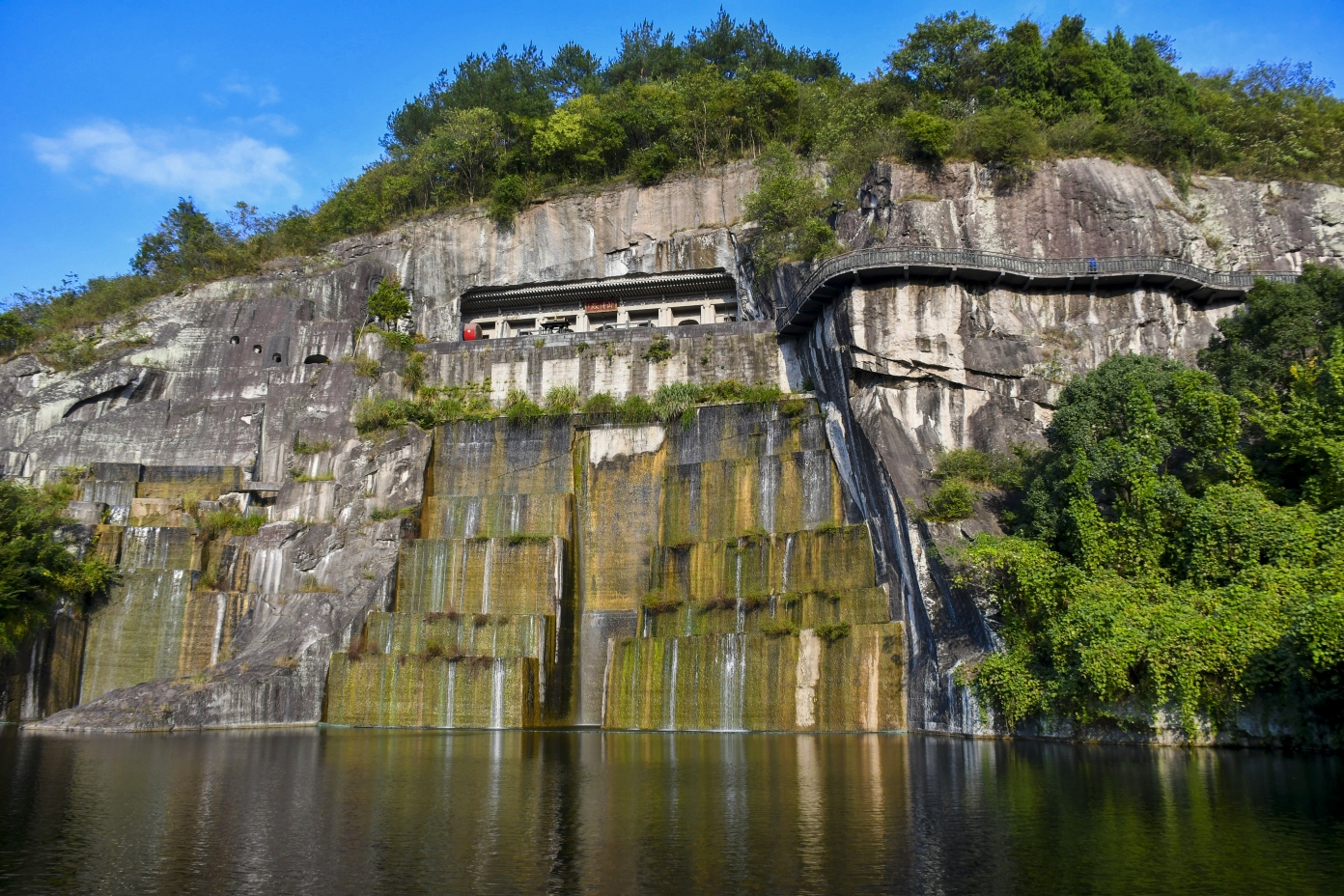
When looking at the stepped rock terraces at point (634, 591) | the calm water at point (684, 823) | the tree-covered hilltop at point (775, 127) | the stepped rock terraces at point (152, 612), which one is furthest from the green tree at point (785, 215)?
the calm water at point (684, 823)

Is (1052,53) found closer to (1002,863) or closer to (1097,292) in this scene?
(1097,292)

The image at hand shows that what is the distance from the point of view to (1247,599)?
71.0 ft

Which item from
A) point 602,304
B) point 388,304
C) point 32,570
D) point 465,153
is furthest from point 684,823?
point 465,153

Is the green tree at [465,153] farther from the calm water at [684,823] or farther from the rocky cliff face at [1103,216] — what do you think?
the calm water at [684,823]

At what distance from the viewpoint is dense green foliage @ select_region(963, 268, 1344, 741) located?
2130cm

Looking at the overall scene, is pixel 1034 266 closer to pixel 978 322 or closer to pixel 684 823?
pixel 978 322

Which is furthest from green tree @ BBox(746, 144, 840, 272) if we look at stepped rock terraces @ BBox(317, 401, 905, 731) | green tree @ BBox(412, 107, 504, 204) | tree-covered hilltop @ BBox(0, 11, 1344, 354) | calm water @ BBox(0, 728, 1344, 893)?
calm water @ BBox(0, 728, 1344, 893)

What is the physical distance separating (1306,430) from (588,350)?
2604 cm

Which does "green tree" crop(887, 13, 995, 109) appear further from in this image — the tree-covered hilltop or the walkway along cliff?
the walkway along cliff

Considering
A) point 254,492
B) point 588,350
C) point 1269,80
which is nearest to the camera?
point 254,492

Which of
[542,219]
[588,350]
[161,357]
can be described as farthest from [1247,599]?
[161,357]

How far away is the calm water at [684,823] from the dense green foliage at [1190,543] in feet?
5.21

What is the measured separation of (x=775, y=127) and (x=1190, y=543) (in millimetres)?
34118

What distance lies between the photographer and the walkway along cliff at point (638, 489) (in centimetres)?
3084
